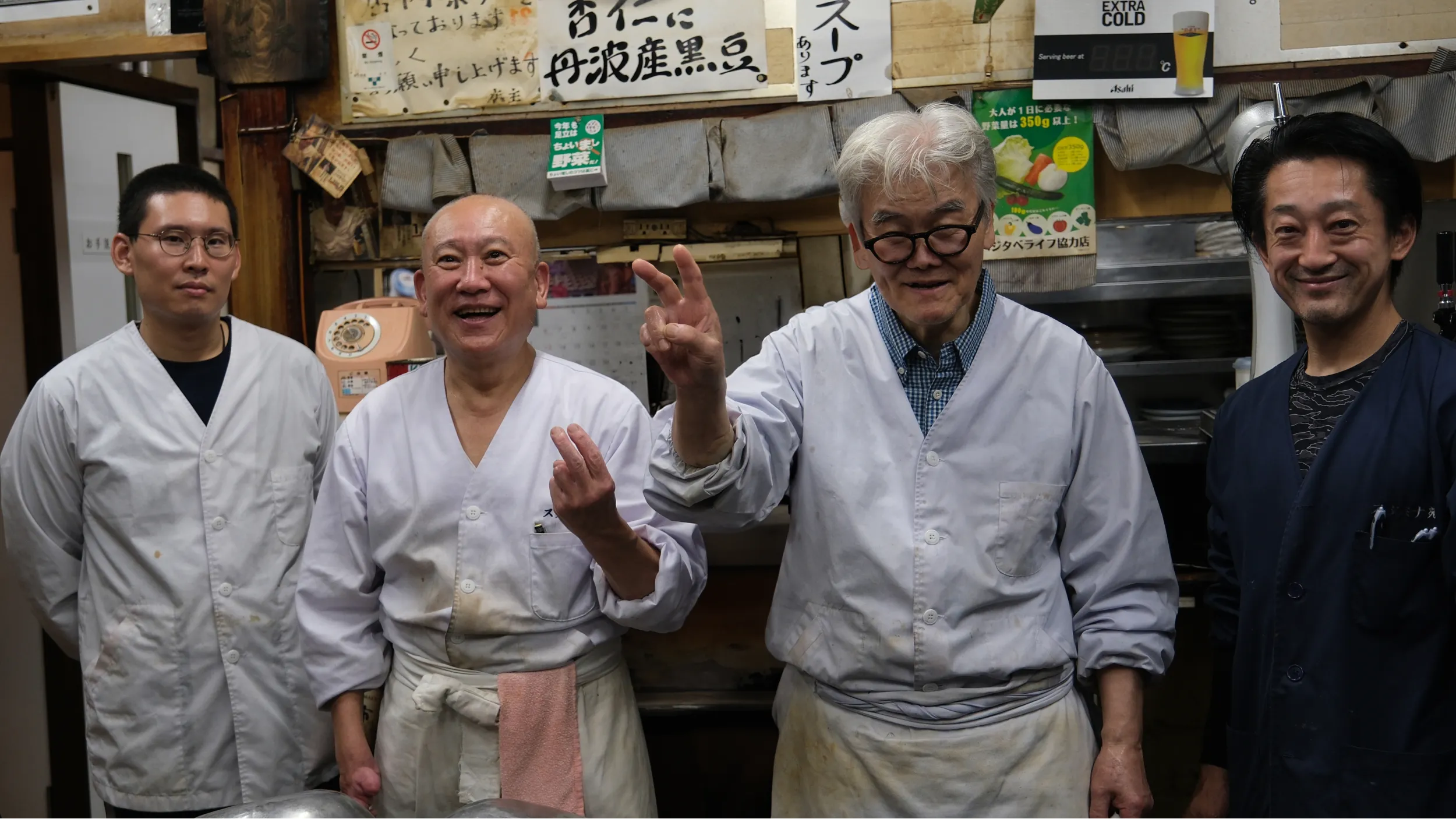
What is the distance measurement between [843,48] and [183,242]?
2.15 metres

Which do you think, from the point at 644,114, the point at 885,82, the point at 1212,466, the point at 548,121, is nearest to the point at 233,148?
the point at 548,121

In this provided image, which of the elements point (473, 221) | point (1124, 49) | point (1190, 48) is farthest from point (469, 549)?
point (1190, 48)

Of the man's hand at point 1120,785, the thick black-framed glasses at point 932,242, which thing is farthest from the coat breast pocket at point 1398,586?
the thick black-framed glasses at point 932,242

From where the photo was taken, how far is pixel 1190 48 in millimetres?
3561

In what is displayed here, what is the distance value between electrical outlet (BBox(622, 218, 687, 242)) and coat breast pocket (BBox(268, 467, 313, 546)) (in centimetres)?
159

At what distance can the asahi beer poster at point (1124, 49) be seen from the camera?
3.56m

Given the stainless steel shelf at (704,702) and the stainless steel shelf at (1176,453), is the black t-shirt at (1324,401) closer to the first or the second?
the stainless steel shelf at (1176,453)

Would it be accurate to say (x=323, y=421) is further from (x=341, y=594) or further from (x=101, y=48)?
(x=101, y=48)

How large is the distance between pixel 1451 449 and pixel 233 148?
3.79 metres

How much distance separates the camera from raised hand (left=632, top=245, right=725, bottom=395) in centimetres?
162

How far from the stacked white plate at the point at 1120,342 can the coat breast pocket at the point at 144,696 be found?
10.5 ft

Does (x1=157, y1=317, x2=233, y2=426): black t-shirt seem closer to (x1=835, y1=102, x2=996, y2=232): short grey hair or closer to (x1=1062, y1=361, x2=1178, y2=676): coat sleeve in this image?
(x1=835, y1=102, x2=996, y2=232): short grey hair

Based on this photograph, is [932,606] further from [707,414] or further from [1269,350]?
[1269,350]

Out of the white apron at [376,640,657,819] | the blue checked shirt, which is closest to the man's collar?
the blue checked shirt
